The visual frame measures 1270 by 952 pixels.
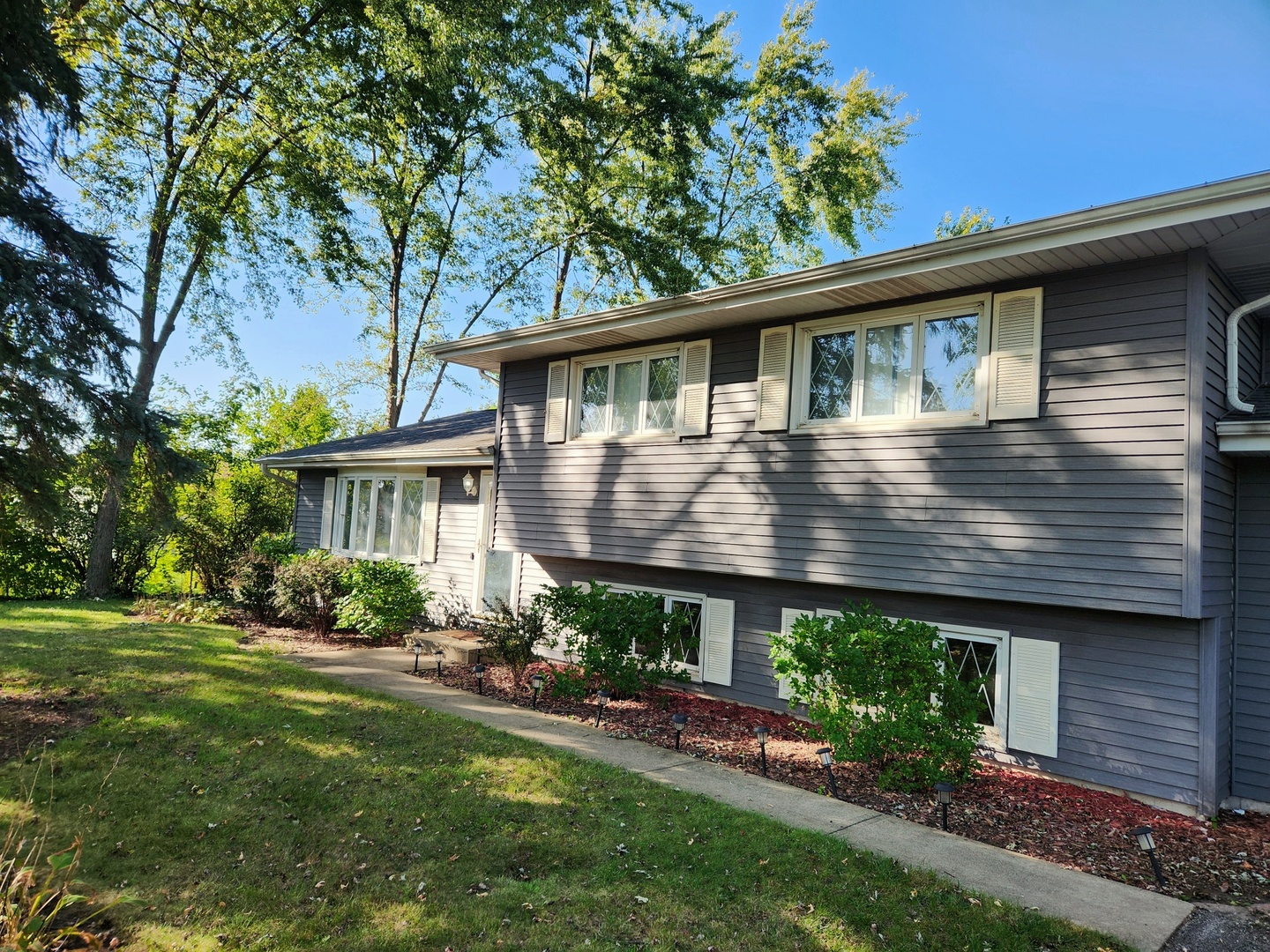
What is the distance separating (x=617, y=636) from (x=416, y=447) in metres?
6.74

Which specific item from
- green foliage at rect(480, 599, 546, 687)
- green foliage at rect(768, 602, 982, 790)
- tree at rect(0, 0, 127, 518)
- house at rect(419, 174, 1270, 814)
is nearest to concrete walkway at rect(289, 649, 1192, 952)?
green foliage at rect(768, 602, 982, 790)

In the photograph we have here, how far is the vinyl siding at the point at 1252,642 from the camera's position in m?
6.03

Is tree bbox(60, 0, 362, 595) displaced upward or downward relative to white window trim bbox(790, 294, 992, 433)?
upward

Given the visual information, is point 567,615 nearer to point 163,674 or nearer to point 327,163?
point 163,674

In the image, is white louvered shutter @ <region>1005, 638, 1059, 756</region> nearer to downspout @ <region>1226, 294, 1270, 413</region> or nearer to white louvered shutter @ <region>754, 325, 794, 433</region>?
downspout @ <region>1226, 294, 1270, 413</region>

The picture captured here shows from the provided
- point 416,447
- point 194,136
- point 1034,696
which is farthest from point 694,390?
point 194,136

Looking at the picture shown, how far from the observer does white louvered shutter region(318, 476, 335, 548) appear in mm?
15117

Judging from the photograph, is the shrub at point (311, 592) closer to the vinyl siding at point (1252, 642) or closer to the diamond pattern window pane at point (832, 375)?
the diamond pattern window pane at point (832, 375)

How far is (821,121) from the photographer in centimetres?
2128

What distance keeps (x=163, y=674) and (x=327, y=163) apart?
1334cm

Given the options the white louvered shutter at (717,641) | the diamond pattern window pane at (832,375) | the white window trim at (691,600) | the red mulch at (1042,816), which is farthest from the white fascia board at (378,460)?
the diamond pattern window pane at (832,375)

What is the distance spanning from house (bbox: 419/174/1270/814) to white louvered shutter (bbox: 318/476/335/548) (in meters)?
9.27

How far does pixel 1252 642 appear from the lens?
20.2ft

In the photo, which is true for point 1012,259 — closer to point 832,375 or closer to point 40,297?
point 832,375
